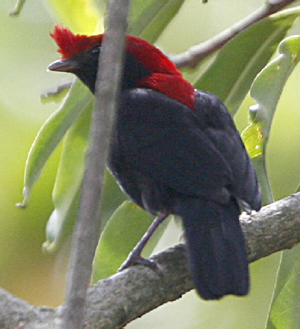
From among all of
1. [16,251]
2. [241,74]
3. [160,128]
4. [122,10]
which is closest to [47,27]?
[16,251]

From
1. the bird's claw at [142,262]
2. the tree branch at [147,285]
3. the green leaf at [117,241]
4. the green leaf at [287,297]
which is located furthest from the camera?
the green leaf at [117,241]

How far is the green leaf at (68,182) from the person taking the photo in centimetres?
318

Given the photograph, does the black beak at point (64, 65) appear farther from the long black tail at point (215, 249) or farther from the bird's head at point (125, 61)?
the long black tail at point (215, 249)

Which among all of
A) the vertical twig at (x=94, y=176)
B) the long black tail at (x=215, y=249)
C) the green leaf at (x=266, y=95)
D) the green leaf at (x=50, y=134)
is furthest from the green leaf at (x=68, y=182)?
the vertical twig at (x=94, y=176)

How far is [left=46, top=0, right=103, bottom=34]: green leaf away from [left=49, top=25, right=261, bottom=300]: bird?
0.47 feet

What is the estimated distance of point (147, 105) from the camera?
3.20 meters


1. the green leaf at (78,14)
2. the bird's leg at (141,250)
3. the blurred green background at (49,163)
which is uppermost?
the green leaf at (78,14)

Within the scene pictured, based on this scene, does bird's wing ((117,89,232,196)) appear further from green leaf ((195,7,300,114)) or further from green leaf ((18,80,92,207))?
green leaf ((195,7,300,114))

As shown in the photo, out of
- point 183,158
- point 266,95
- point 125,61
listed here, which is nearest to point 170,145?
point 183,158

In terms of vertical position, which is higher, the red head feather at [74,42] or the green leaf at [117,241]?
the red head feather at [74,42]

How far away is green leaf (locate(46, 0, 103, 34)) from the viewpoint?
11.7 ft

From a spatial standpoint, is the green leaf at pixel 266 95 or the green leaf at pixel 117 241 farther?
the green leaf at pixel 117 241

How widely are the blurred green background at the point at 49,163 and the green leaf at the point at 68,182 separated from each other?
0.69 metres

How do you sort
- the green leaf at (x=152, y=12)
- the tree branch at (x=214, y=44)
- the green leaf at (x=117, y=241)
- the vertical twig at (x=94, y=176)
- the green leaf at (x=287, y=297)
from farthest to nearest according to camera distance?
the green leaf at (x=152, y=12) < the tree branch at (x=214, y=44) < the green leaf at (x=117, y=241) < the green leaf at (x=287, y=297) < the vertical twig at (x=94, y=176)
